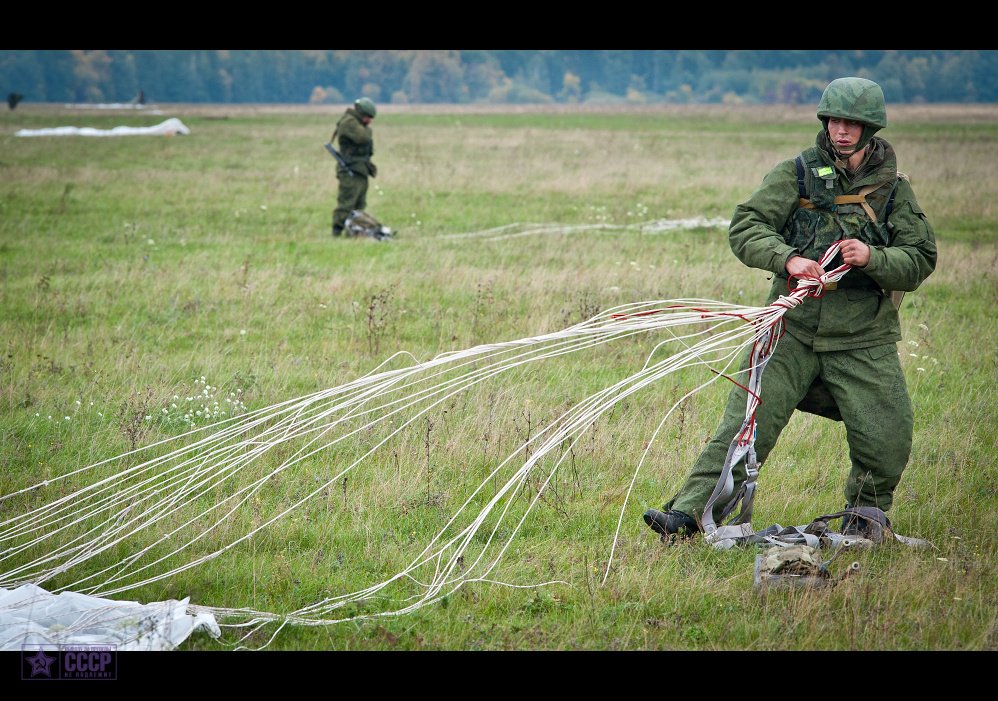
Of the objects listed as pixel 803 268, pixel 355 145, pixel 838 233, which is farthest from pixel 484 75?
pixel 803 268

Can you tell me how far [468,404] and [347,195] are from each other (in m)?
8.12

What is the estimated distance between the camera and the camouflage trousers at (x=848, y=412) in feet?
14.9

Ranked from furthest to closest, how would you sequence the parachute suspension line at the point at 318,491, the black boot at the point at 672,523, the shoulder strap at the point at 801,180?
the black boot at the point at 672,523
the shoulder strap at the point at 801,180
the parachute suspension line at the point at 318,491

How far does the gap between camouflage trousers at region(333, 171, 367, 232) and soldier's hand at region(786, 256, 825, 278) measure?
10.6m

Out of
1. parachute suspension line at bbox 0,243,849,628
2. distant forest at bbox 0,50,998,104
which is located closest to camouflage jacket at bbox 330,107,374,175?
parachute suspension line at bbox 0,243,849,628

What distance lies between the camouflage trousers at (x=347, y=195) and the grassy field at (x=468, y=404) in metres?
0.53

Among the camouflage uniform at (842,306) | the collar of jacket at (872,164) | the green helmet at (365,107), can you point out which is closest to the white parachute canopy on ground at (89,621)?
the camouflage uniform at (842,306)

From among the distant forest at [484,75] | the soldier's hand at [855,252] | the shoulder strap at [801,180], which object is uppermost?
the distant forest at [484,75]

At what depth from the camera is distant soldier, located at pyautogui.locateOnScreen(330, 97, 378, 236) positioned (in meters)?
14.0

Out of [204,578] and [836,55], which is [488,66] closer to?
[836,55]

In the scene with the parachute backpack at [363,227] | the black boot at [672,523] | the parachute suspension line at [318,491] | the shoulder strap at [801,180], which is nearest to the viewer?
the parachute suspension line at [318,491]

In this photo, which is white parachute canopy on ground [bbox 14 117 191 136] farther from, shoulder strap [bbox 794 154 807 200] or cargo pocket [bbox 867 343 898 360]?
cargo pocket [bbox 867 343 898 360]

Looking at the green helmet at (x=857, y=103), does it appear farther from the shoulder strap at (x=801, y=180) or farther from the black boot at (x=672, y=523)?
the black boot at (x=672, y=523)

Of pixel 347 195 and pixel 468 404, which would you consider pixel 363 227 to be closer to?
pixel 347 195
